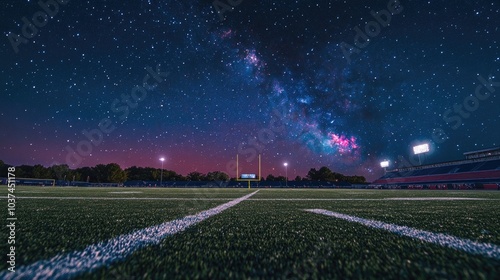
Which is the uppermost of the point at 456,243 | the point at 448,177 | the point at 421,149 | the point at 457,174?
the point at 421,149

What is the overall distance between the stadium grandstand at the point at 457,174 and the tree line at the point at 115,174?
25736mm

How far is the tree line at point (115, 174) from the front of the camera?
62.7 meters

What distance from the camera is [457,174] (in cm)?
4012

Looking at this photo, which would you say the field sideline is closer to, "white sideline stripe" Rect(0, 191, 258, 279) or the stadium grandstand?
"white sideline stripe" Rect(0, 191, 258, 279)

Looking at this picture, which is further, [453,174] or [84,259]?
[453,174]

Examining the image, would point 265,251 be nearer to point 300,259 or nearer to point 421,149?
point 300,259

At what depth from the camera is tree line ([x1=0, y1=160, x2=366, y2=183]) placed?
62.7m

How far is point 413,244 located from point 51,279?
1482mm

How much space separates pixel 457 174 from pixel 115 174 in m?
79.8

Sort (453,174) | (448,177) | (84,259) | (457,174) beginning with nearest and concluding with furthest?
(84,259), (457,174), (453,174), (448,177)

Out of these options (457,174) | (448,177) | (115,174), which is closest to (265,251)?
(457,174)

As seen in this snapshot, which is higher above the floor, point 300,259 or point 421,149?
point 421,149

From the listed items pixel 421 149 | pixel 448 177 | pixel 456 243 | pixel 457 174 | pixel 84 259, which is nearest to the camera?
pixel 84 259

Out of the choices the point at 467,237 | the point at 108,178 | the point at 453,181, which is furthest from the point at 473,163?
the point at 108,178
